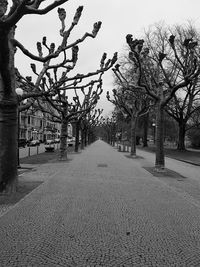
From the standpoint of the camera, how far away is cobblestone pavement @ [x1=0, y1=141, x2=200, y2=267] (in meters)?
4.62

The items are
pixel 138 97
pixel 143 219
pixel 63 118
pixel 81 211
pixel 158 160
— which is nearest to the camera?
pixel 143 219

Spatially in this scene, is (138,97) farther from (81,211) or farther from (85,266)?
(85,266)

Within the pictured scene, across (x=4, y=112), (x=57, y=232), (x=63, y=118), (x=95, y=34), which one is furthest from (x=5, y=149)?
(x=63, y=118)

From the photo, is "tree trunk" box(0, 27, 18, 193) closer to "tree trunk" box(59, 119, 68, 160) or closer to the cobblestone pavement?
the cobblestone pavement

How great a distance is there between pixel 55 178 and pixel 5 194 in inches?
170

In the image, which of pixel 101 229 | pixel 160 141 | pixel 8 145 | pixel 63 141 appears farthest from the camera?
pixel 63 141

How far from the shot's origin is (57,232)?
5828mm

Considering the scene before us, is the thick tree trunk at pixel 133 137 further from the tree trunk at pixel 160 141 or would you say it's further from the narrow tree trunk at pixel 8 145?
the narrow tree trunk at pixel 8 145

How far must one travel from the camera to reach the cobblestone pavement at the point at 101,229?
4617 mm

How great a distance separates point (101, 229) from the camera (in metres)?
6.06

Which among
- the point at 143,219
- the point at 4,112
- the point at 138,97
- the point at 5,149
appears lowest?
the point at 143,219

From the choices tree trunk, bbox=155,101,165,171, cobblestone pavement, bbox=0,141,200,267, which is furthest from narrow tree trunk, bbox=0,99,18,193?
tree trunk, bbox=155,101,165,171

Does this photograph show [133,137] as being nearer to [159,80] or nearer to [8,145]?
[159,80]

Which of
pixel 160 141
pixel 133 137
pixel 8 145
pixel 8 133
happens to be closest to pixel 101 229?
pixel 8 145
